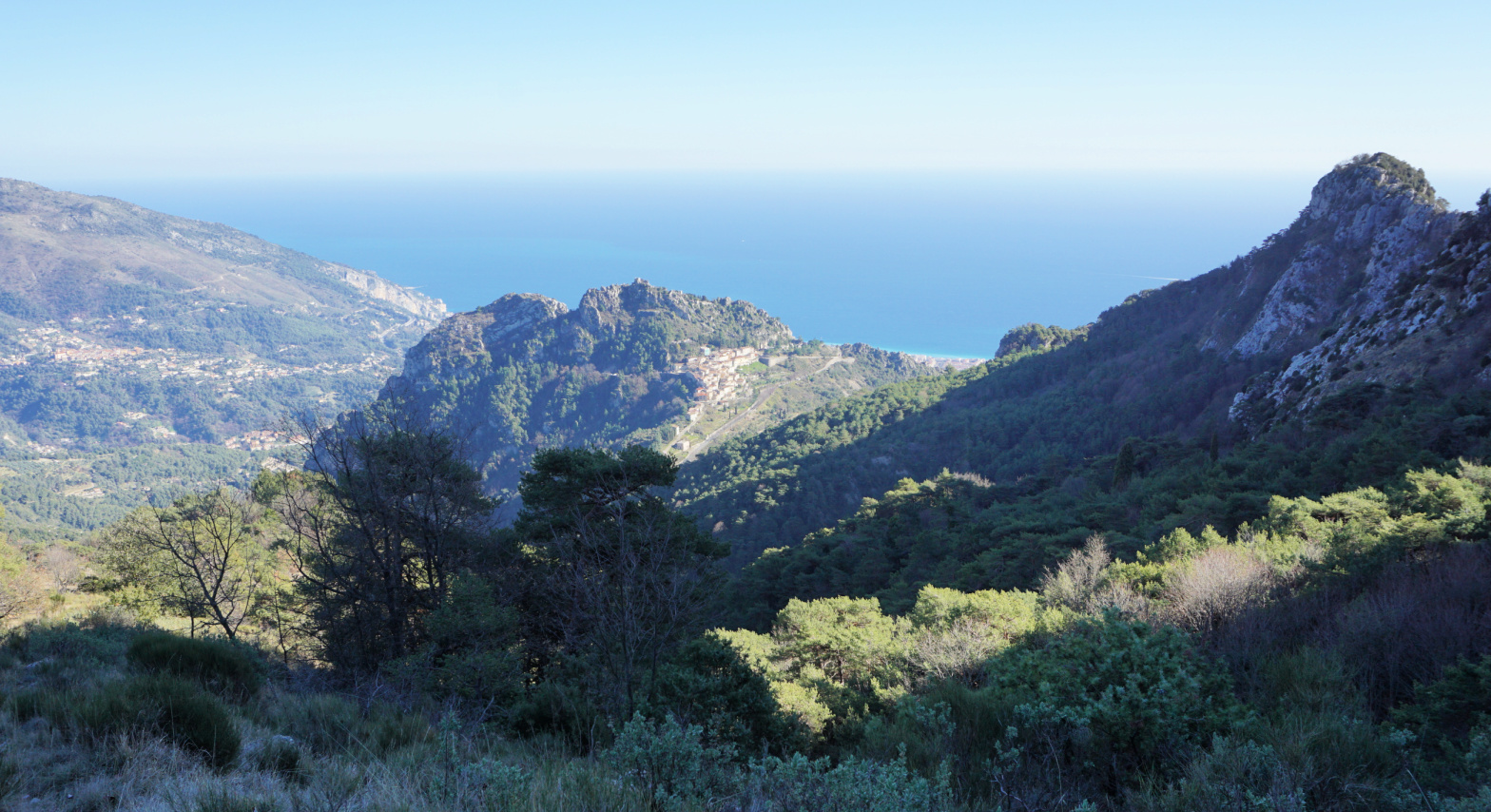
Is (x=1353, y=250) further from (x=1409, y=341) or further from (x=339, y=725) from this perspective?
(x=339, y=725)

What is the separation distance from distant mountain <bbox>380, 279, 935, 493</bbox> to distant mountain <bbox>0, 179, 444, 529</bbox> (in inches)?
949

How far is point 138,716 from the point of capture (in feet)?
13.8

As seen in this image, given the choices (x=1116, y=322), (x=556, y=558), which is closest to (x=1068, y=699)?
(x=556, y=558)

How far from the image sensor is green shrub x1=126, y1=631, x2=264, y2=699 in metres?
6.27

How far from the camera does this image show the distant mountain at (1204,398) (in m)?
18.6

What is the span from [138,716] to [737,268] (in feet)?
651

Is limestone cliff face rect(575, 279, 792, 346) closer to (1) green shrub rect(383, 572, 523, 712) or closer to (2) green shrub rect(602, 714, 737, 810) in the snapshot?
(1) green shrub rect(383, 572, 523, 712)

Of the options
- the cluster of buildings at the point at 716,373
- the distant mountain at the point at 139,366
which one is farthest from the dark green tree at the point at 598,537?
the distant mountain at the point at 139,366

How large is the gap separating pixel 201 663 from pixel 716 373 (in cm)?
8904

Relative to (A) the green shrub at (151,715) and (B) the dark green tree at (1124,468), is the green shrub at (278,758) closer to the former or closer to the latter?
(A) the green shrub at (151,715)

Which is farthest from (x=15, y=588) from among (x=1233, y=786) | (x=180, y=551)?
(x=1233, y=786)

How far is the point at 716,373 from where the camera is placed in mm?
95250

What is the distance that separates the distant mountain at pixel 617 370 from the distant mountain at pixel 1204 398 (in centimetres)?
2702

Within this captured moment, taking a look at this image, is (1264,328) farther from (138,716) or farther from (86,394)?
(86,394)
